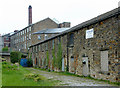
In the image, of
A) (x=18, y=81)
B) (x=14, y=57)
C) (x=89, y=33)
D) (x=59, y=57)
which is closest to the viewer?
(x=18, y=81)

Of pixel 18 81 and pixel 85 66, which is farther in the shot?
pixel 85 66

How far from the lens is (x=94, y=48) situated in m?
16.0

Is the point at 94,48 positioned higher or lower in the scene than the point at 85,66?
higher

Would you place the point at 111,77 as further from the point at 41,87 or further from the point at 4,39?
the point at 4,39

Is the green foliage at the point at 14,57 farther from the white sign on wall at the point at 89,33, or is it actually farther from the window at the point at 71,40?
the white sign on wall at the point at 89,33

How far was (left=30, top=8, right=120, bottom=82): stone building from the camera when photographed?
44.8 ft

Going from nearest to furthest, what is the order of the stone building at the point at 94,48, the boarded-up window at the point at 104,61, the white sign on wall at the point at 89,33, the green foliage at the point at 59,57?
1. the stone building at the point at 94,48
2. the boarded-up window at the point at 104,61
3. the white sign on wall at the point at 89,33
4. the green foliage at the point at 59,57

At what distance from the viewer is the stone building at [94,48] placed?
1366 cm

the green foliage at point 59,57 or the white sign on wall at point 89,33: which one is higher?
the white sign on wall at point 89,33

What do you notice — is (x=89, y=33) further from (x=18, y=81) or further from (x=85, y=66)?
(x=18, y=81)

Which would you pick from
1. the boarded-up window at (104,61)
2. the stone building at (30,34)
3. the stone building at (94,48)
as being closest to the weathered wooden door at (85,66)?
the stone building at (94,48)

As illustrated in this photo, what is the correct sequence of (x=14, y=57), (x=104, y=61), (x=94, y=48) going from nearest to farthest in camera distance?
(x=104, y=61)
(x=94, y=48)
(x=14, y=57)

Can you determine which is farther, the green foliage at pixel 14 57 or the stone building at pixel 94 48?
the green foliage at pixel 14 57

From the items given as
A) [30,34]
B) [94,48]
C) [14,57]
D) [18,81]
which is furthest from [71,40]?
[30,34]
